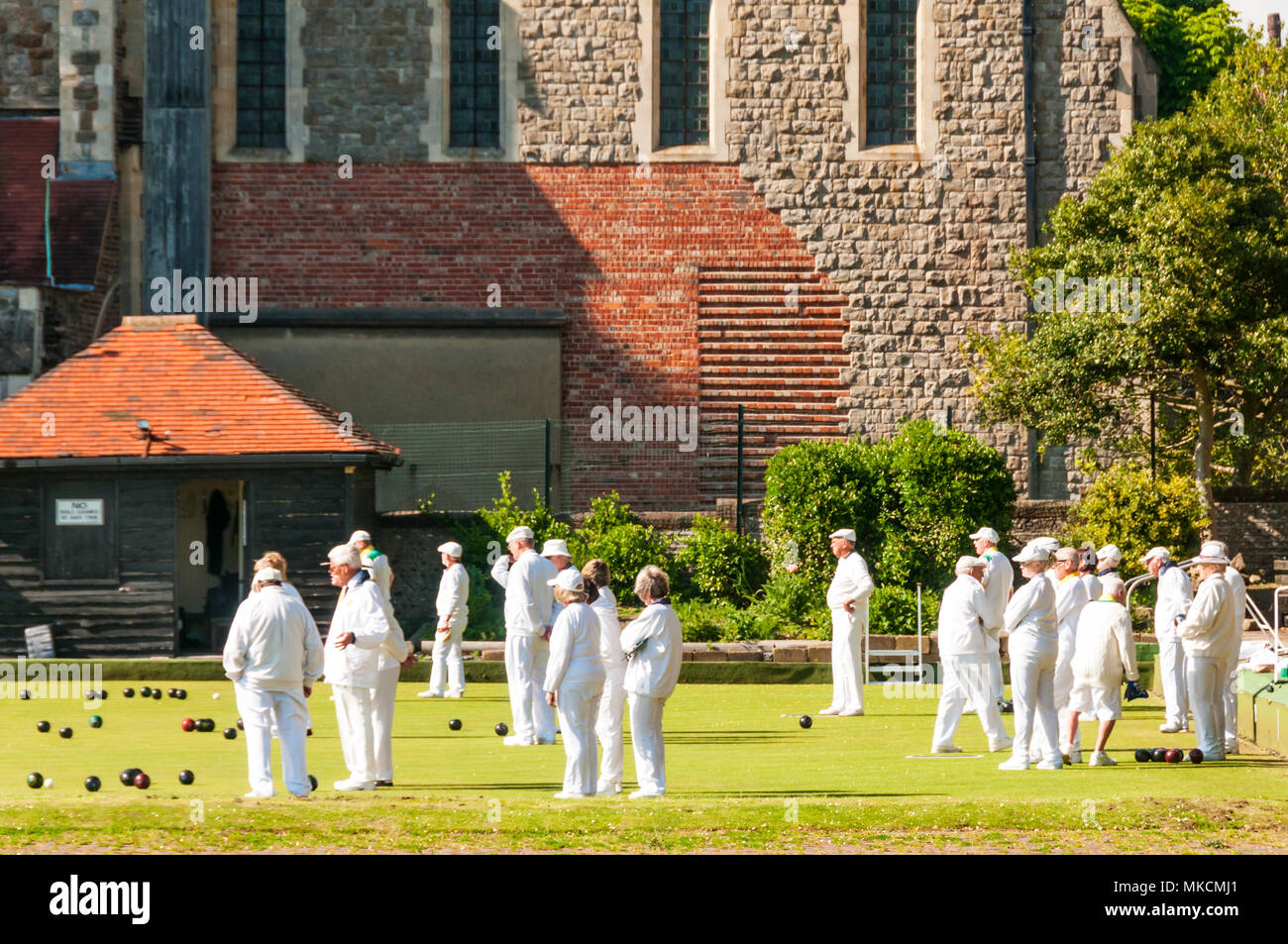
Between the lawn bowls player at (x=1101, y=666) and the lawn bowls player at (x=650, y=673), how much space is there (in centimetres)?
360

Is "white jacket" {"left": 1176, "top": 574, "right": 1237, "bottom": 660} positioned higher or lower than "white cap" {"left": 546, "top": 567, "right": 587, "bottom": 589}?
lower

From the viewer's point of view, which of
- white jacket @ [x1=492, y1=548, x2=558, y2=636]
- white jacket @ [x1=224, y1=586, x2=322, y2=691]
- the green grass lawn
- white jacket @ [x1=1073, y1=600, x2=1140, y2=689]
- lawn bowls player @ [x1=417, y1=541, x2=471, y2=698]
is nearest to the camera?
the green grass lawn

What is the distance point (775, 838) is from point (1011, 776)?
353 centimetres

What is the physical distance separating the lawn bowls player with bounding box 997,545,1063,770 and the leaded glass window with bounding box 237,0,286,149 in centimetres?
2028

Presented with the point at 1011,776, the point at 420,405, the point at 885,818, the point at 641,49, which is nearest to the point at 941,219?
the point at 641,49

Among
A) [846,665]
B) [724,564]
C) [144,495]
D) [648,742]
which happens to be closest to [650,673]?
[648,742]

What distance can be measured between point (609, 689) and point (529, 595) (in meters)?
2.53

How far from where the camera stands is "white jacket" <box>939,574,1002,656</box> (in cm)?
1412

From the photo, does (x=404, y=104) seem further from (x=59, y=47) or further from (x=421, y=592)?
(x=421, y=592)

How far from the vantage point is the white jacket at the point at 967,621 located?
14.1 m

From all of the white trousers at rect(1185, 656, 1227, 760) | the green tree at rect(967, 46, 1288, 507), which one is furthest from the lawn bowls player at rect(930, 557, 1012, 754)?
the green tree at rect(967, 46, 1288, 507)

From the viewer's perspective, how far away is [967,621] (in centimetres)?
1417

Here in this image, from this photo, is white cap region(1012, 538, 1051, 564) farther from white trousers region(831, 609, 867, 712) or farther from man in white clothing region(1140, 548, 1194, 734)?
white trousers region(831, 609, 867, 712)

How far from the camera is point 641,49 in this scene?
3008cm
